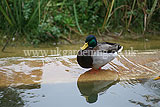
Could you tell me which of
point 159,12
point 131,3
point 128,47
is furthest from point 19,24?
point 159,12

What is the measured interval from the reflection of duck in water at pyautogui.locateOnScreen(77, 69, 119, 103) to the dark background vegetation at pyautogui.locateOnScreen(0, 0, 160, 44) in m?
2.08

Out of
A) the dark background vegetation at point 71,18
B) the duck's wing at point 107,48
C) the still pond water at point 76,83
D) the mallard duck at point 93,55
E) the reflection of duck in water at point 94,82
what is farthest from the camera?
the dark background vegetation at point 71,18

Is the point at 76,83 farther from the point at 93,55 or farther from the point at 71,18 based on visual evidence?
the point at 71,18

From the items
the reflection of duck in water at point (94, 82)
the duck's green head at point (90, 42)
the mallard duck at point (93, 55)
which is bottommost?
the reflection of duck in water at point (94, 82)

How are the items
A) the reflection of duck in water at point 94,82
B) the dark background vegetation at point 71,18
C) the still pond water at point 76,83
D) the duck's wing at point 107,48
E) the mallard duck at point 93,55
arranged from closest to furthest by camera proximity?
the still pond water at point 76,83 < the reflection of duck in water at point 94,82 < the mallard duck at point 93,55 < the duck's wing at point 107,48 < the dark background vegetation at point 71,18

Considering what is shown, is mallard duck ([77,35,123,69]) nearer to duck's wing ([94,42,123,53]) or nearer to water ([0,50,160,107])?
duck's wing ([94,42,123,53])

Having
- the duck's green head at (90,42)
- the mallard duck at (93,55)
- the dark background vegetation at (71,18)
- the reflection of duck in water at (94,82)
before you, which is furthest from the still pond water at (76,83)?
the dark background vegetation at (71,18)

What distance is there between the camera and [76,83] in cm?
287

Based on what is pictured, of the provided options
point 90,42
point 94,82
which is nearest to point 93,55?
point 90,42

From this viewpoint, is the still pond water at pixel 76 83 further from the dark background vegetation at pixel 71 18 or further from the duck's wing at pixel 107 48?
the dark background vegetation at pixel 71 18

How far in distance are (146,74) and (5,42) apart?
3.10 m

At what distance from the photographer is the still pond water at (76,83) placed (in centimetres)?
239

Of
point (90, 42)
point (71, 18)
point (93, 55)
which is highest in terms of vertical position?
point (71, 18)

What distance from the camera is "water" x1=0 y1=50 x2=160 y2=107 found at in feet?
7.86
